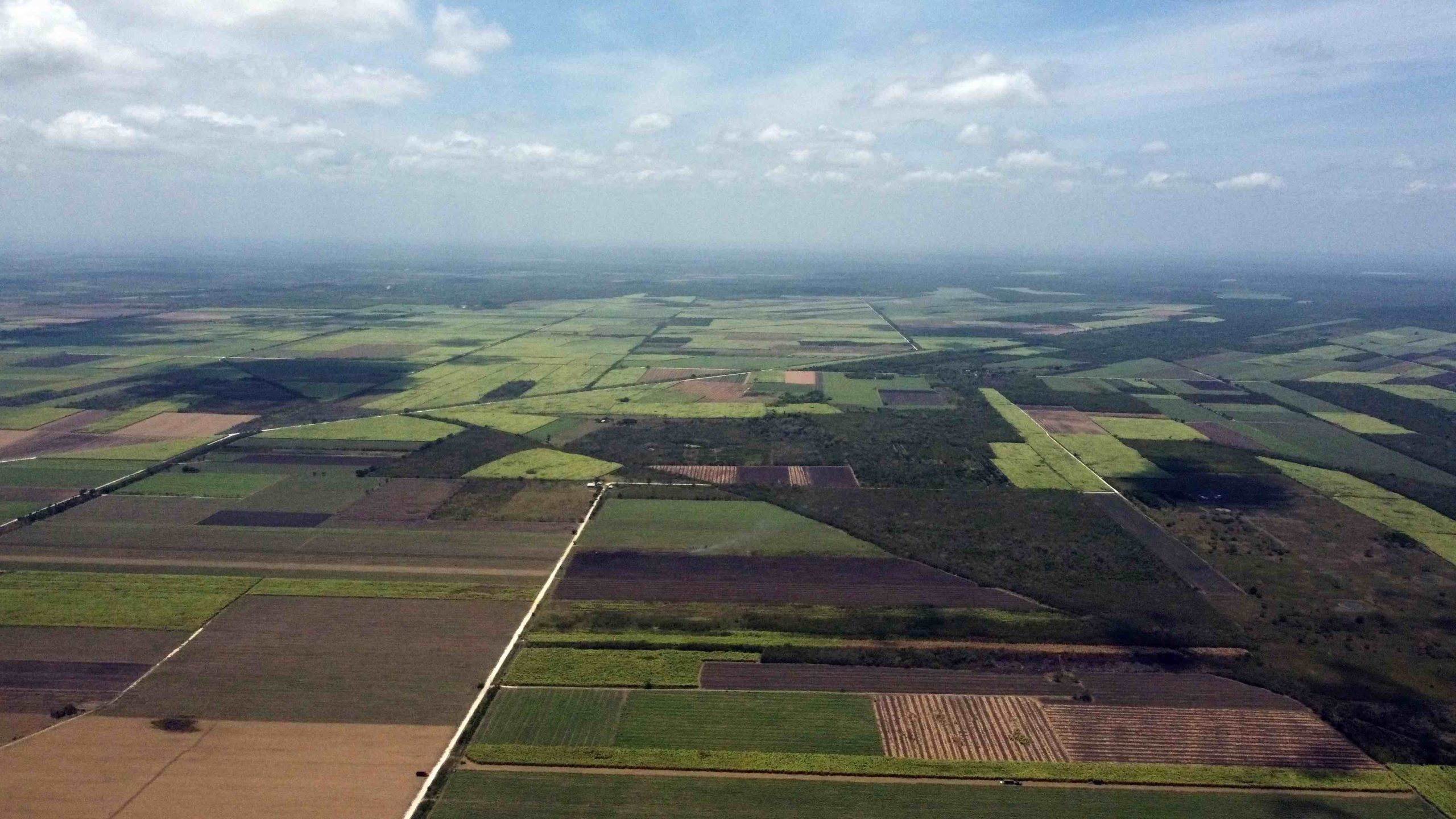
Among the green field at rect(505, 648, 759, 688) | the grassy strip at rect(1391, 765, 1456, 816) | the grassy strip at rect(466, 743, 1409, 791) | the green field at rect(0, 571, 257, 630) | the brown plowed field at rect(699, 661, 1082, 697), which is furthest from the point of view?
the green field at rect(0, 571, 257, 630)

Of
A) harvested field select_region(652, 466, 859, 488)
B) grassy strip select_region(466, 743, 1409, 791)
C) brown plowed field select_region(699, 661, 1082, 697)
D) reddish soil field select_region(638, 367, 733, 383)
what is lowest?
grassy strip select_region(466, 743, 1409, 791)

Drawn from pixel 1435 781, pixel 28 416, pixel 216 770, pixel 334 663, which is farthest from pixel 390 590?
pixel 28 416

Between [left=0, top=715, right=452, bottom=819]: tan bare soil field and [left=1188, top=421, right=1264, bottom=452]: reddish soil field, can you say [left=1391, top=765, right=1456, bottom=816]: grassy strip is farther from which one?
[left=1188, top=421, right=1264, bottom=452]: reddish soil field

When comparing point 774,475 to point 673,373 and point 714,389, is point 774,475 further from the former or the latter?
point 673,373

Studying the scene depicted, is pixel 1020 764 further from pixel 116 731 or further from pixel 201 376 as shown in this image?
pixel 201 376

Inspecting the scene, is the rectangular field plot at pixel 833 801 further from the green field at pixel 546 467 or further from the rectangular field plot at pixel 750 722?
the green field at pixel 546 467

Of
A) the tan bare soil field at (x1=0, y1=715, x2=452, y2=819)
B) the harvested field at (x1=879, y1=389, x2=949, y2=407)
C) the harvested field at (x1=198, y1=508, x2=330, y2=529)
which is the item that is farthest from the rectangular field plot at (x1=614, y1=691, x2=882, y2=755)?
the harvested field at (x1=879, y1=389, x2=949, y2=407)

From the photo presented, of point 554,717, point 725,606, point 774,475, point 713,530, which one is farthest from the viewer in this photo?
point 774,475
